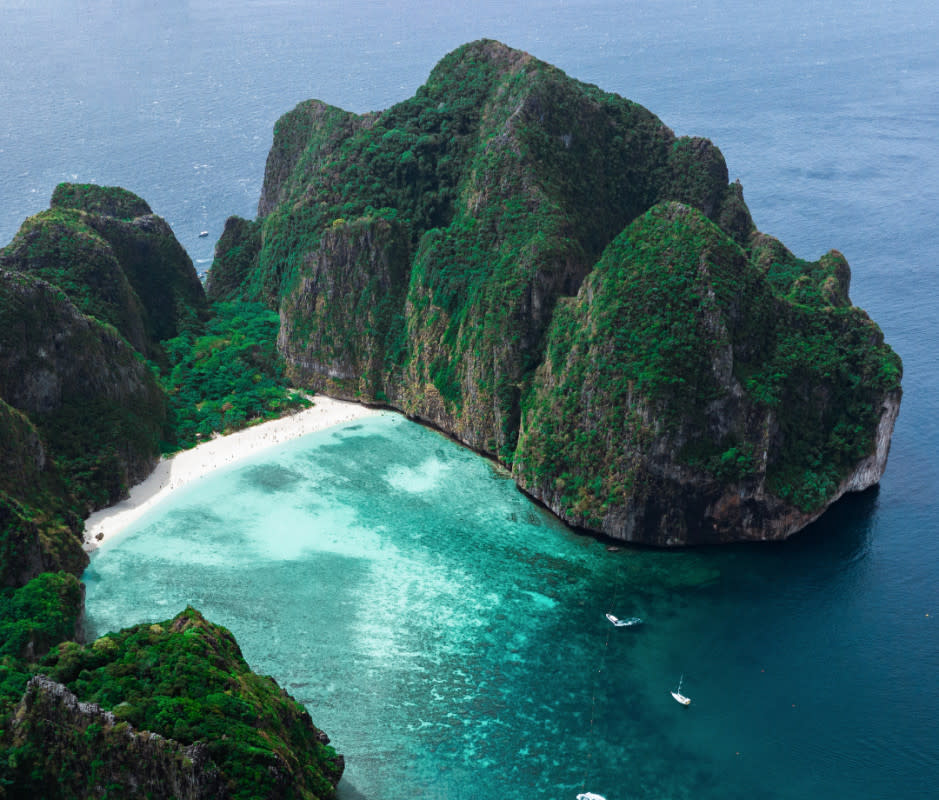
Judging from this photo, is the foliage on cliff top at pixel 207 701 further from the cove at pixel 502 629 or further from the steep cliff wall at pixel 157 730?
the cove at pixel 502 629

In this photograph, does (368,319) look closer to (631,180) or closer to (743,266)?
(631,180)

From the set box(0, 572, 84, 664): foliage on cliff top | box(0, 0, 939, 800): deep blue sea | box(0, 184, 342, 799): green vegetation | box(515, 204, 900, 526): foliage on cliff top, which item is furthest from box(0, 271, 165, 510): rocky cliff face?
box(515, 204, 900, 526): foliage on cliff top

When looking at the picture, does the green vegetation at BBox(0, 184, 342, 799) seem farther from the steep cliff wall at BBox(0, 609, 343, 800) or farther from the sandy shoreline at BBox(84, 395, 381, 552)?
the sandy shoreline at BBox(84, 395, 381, 552)

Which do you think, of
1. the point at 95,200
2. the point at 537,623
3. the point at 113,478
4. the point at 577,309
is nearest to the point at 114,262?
the point at 95,200

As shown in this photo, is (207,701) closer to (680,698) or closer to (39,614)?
(39,614)

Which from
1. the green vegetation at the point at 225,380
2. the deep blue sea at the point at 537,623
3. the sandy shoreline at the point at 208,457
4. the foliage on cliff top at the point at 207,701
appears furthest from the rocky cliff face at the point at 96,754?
the green vegetation at the point at 225,380

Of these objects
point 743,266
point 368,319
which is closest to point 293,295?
point 368,319

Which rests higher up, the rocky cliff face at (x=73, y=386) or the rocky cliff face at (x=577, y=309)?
the rocky cliff face at (x=577, y=309)
